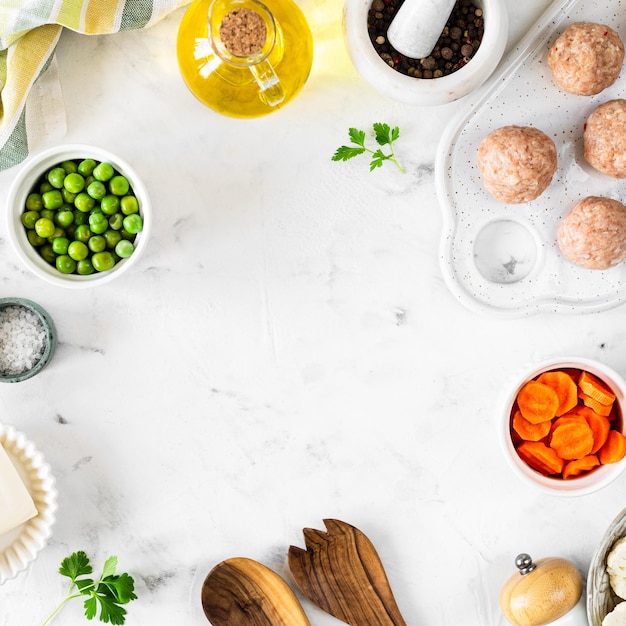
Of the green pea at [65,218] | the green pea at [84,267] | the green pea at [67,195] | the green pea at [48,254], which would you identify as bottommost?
the green pea at [84,267]

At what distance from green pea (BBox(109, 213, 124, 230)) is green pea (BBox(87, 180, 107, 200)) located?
0.05 metres

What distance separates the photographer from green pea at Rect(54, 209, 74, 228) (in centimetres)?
144

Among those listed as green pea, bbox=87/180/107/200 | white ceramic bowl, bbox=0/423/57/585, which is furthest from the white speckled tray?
white ceramic bowl, bbox=0/423/57/585

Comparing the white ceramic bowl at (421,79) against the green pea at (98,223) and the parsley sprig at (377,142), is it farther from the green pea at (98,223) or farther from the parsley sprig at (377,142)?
the green pea at (98,223)

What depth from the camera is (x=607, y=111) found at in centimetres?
145

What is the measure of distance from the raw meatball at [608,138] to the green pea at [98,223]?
3.10 ft

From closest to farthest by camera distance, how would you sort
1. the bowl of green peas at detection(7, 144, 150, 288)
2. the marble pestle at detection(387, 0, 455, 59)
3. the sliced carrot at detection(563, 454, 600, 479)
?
the marble pestle at detection(387, 0, 455, 59)
the bowl of green peas at detection(7, 144, 150, 288)
the sliced carrot at detection(563, 454, 600, 479)

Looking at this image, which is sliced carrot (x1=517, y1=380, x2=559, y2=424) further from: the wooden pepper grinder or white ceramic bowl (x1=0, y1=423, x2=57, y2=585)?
white ceramic bowl (x1=0, y1=423, x2=57, y2=585)

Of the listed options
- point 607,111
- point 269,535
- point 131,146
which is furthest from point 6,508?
point 607,111

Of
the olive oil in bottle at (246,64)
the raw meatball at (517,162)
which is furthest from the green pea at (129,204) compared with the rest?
the raw meatball at (517,162)

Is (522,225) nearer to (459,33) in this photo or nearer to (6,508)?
(459,33)

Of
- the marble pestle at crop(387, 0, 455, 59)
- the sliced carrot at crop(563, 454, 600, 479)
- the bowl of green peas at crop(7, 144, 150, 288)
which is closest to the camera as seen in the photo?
the marble pestle at crop(387, 0, 455, 59)

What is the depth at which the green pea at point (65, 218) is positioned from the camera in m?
1.44

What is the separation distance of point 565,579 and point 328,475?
20.9 inches
